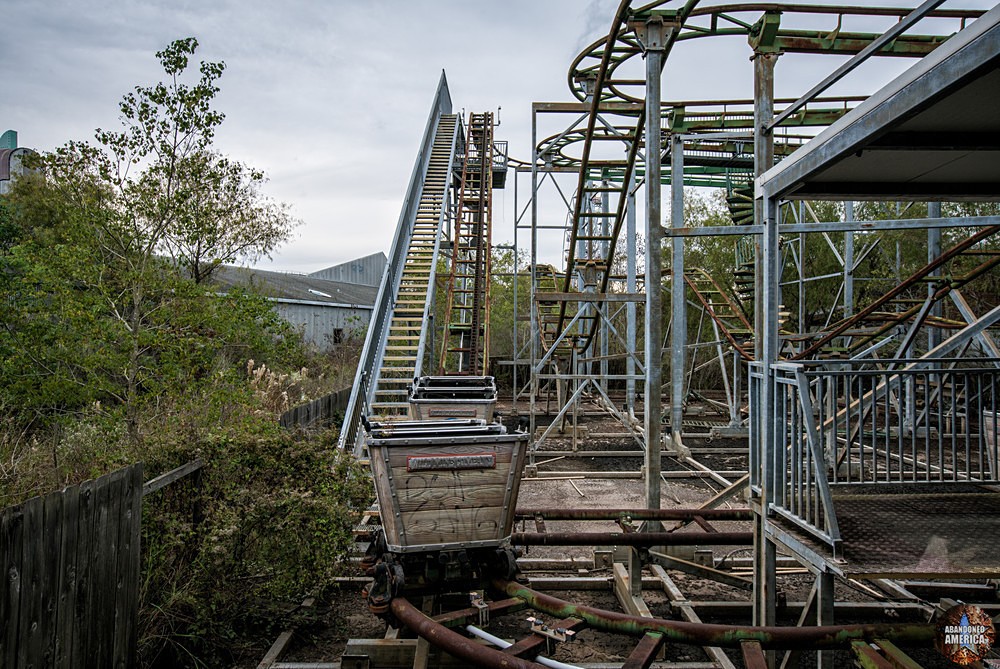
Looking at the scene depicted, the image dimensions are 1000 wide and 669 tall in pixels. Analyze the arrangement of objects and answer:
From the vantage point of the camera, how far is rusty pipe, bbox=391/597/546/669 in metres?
3.22

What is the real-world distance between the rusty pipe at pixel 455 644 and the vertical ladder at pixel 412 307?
624 centimetres

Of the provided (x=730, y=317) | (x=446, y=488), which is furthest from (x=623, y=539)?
(x=730, y=317)

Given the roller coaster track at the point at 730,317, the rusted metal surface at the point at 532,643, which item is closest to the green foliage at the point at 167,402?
the rusted metal surface at the point at 532,643

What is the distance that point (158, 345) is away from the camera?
691 cm

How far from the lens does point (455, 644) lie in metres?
3.49

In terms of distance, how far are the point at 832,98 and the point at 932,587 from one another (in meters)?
8.42

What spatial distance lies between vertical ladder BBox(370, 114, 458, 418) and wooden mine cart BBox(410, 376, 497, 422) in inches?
39.4

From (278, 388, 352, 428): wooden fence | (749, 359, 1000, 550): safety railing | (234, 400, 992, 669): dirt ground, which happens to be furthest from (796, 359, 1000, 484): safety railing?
(278, 388, 352, 428): wooden fence

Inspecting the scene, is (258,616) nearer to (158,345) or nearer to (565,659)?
(565,659)

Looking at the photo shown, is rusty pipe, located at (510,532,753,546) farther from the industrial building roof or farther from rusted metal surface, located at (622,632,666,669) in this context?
the industrial building roof

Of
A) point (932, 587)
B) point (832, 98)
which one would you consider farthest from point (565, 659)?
point (832, 98)

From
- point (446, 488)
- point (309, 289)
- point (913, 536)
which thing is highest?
point (309, 289)

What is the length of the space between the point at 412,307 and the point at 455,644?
9.67 metres

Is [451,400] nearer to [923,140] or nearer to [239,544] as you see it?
[239,544]
